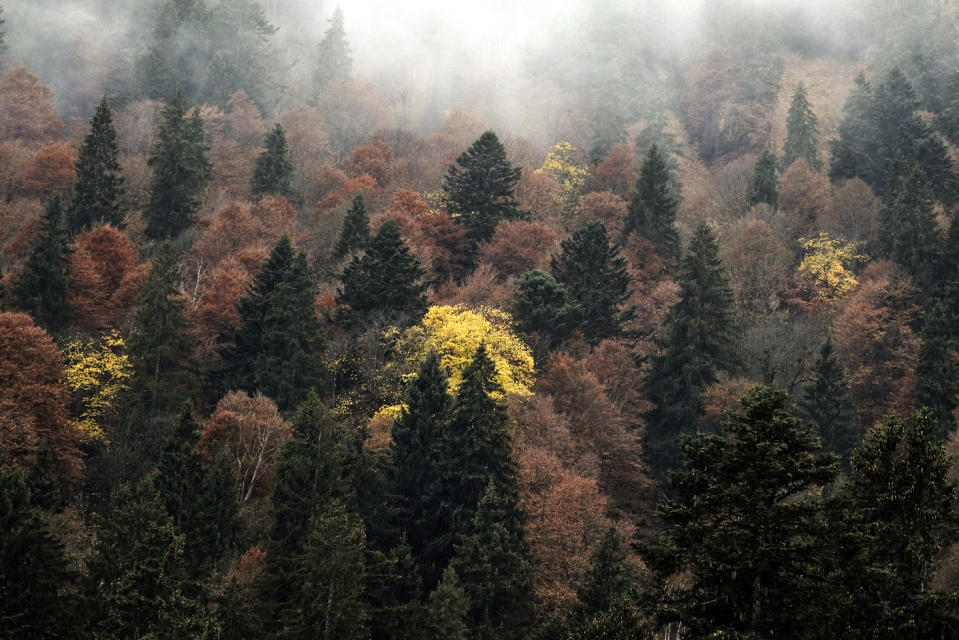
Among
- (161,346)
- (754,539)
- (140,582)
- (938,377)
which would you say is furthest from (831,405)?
(140,582)

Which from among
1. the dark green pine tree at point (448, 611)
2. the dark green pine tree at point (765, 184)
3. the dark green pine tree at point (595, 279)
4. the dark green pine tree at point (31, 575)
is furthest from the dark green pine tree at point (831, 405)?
the dark green pine tree at point (31, 575)

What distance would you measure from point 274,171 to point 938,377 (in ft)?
182

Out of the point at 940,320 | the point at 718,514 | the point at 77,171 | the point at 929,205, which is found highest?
the point at 929,205

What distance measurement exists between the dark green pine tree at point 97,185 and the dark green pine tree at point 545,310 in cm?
3313

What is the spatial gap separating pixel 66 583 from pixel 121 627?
5603 mm

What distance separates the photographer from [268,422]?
47188 millimetres

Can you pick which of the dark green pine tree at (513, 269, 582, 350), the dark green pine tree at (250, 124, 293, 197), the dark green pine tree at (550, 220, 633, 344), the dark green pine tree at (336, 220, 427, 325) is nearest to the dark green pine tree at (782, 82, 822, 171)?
the dark green pine tree at (550, 220, 633, 344)

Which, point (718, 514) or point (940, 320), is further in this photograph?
point (940, 320)

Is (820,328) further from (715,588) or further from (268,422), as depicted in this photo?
(715,588)

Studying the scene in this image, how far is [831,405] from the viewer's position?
176ft

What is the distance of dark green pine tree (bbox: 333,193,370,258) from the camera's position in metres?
67.4

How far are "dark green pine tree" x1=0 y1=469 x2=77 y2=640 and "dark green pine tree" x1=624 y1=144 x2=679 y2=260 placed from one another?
2044 inches

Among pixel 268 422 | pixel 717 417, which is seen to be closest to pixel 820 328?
pixel 717 417

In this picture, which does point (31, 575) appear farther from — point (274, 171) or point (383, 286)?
point (274, 171)
